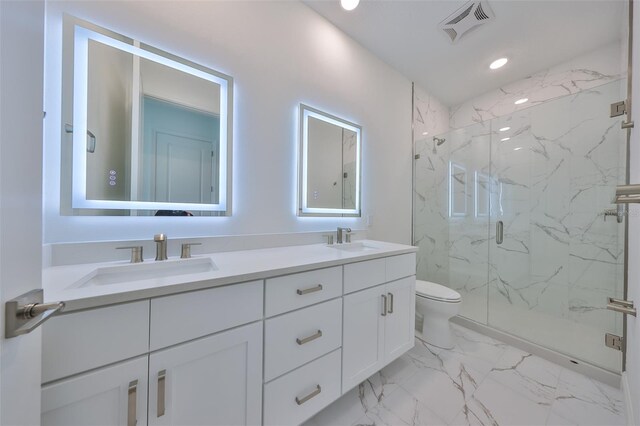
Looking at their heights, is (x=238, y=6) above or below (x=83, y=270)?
above

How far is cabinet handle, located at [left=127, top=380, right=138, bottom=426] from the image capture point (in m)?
0.66

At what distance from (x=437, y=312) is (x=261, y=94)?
206 centimetres

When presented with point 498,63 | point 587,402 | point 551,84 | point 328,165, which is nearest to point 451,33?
point 498,63

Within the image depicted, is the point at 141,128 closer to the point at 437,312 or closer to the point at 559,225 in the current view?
the point at 437,312

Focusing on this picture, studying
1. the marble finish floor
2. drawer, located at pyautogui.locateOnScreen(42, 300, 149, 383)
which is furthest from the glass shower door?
drawer, located at pyautogui.locateOnScreen(42, 300, 149, 383)

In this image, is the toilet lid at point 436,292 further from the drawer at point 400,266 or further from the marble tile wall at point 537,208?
the marble tile wall at point 537,208

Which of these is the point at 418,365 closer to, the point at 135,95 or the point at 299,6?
the point at 135,95

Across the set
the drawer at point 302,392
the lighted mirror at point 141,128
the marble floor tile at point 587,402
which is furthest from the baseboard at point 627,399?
the lighted mirror at point 141,128

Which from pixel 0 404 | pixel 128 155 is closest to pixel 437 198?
pixel 128 155

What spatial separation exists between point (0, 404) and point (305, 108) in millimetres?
1734

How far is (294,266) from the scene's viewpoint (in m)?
0.98

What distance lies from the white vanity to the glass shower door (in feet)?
5.63

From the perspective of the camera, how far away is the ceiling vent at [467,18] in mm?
1614

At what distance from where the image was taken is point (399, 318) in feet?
4.96
